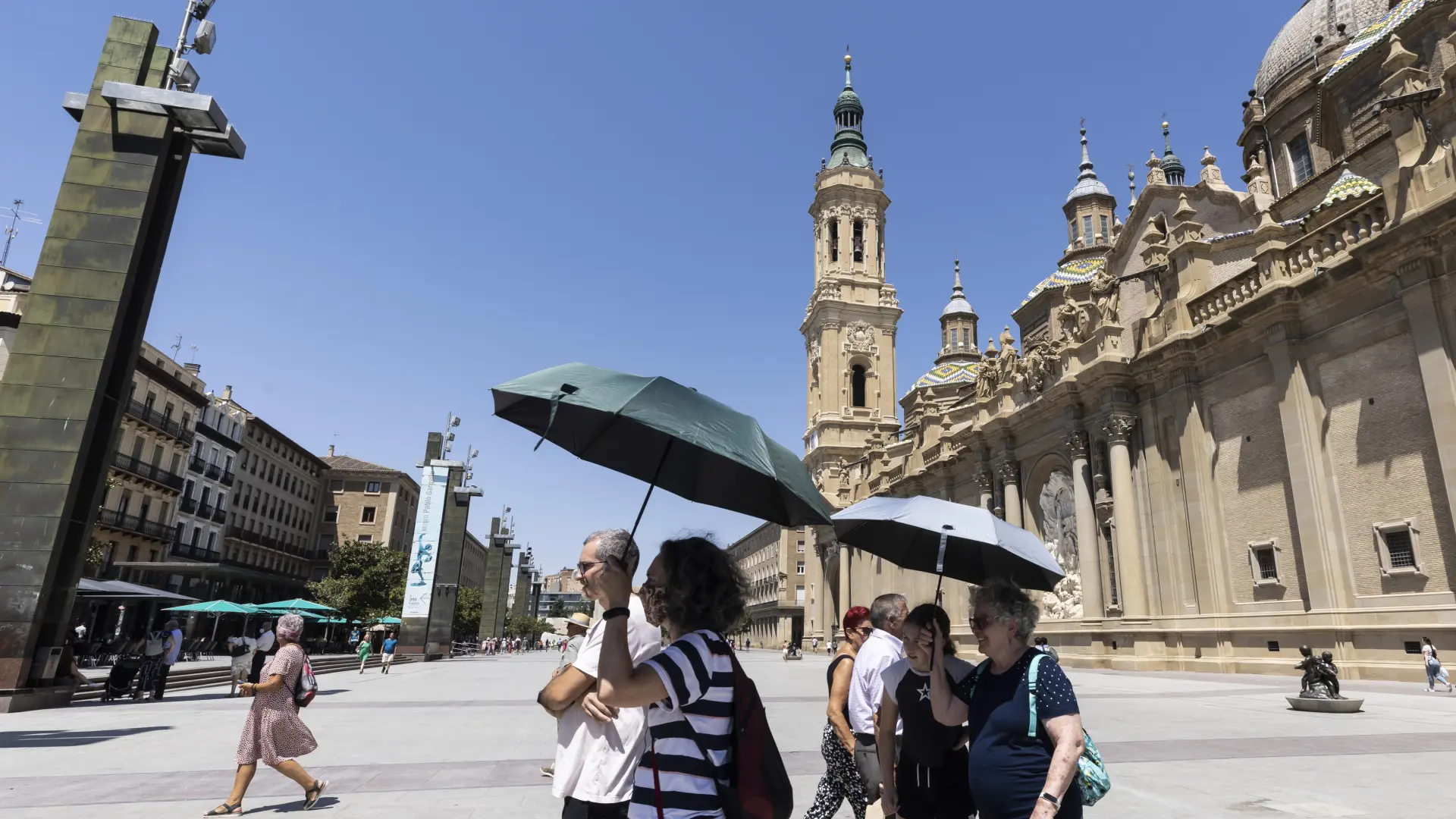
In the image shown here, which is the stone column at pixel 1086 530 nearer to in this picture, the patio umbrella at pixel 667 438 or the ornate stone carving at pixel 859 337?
the patio umbrella at pixel 667 438

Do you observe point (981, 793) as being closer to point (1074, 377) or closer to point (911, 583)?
point (1074, 377)

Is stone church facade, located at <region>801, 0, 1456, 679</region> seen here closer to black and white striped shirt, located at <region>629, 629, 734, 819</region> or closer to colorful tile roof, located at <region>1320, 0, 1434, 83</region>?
colorful tile roof, located at <region>1320, 0, 1434, 83</region>

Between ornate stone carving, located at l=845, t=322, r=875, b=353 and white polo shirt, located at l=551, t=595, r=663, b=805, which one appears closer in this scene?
white polo shirt, located at l=551, t=595, r=663, b=805

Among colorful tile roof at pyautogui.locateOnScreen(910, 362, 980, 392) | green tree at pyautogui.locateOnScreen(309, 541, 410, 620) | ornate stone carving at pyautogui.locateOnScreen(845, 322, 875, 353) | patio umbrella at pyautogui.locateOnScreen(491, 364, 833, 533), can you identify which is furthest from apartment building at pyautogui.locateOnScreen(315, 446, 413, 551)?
patio umbrella at pyautogui.locateOnScreen(491, 364, 833, 533)

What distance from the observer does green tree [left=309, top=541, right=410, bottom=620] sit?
5088cm

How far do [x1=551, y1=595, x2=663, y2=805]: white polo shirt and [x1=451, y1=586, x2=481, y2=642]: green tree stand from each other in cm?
6774

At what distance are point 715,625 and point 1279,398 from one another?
22.0 metres

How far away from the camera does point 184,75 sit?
51.4 feet

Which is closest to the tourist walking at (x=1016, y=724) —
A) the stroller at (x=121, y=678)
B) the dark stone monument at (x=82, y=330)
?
the dark stone monument at (x=82, y=330)

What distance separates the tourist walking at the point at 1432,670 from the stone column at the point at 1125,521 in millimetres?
8749

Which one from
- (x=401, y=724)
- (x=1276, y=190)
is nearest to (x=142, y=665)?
(x=401, y=724)

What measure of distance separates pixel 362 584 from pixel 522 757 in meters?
A: 47.7

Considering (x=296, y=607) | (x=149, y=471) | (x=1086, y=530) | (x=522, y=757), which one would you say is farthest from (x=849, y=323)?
(x=522, y=757)

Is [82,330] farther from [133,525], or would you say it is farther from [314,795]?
[133,525]
